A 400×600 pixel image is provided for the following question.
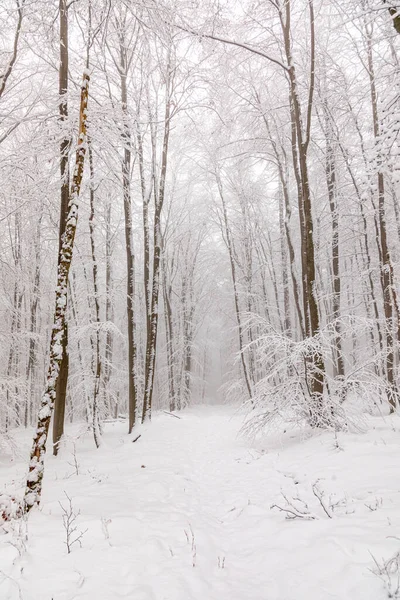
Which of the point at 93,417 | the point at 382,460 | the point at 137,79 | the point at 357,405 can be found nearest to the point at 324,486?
the point at 382,460

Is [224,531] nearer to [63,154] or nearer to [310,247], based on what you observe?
[310,247]

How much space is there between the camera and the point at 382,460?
15.4 feet

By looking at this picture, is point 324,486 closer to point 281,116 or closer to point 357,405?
point 357,405

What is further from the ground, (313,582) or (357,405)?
(357,405)

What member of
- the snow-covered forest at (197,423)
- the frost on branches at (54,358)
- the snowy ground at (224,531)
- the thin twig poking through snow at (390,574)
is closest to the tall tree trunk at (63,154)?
the snow-covered forest at (197,423)

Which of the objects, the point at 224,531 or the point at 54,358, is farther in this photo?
the point at 54,358

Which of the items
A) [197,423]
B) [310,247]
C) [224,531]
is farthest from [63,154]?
[197,423]

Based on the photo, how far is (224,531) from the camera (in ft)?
12.5

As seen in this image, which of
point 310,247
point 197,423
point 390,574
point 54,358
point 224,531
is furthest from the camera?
point 197,423

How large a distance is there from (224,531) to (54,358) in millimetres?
2862

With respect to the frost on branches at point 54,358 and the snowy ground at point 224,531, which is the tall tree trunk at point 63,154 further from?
the snowy ground at point 224,531

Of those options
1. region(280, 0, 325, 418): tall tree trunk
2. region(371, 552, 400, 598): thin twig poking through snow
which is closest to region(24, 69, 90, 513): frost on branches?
region(371, 552, 400, 598): thin twig poking through snow

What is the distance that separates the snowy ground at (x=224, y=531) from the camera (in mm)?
2553

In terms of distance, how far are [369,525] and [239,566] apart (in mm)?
1215
